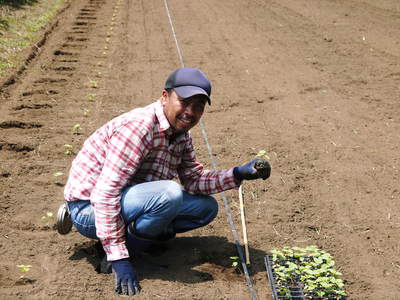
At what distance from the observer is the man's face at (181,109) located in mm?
2865

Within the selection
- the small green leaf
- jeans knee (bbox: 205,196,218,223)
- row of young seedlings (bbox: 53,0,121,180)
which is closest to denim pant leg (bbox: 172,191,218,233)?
jeans knee (bbox: 205,196,218,223)

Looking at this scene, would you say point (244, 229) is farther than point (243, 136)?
No

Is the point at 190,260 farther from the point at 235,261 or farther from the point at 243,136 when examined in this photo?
the point at 243,136

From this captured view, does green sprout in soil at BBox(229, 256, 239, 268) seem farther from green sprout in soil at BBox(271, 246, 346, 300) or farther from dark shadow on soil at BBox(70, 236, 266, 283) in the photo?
green sprout in soil at BBox(271, 246, 346, 300)

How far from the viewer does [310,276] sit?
292cm

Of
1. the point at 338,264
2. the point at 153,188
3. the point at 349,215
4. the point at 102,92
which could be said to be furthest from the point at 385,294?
the point at 102,92

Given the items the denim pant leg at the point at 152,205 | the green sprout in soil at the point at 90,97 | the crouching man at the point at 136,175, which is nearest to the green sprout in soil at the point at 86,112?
the green sprout in soil at the point at 90,97

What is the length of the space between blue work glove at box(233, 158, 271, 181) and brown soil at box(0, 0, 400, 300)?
637mm

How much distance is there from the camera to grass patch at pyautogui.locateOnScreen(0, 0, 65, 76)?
7.67 metres

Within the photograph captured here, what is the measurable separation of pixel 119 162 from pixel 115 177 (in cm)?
9

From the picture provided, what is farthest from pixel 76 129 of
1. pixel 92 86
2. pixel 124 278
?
pixel 124 278

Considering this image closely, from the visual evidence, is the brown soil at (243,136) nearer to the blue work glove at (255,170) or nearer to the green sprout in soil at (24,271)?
the green sprout in soil at (24,271)

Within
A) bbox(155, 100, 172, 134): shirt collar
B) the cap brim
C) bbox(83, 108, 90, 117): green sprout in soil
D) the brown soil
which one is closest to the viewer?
the cap brim

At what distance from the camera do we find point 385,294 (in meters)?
3.04
